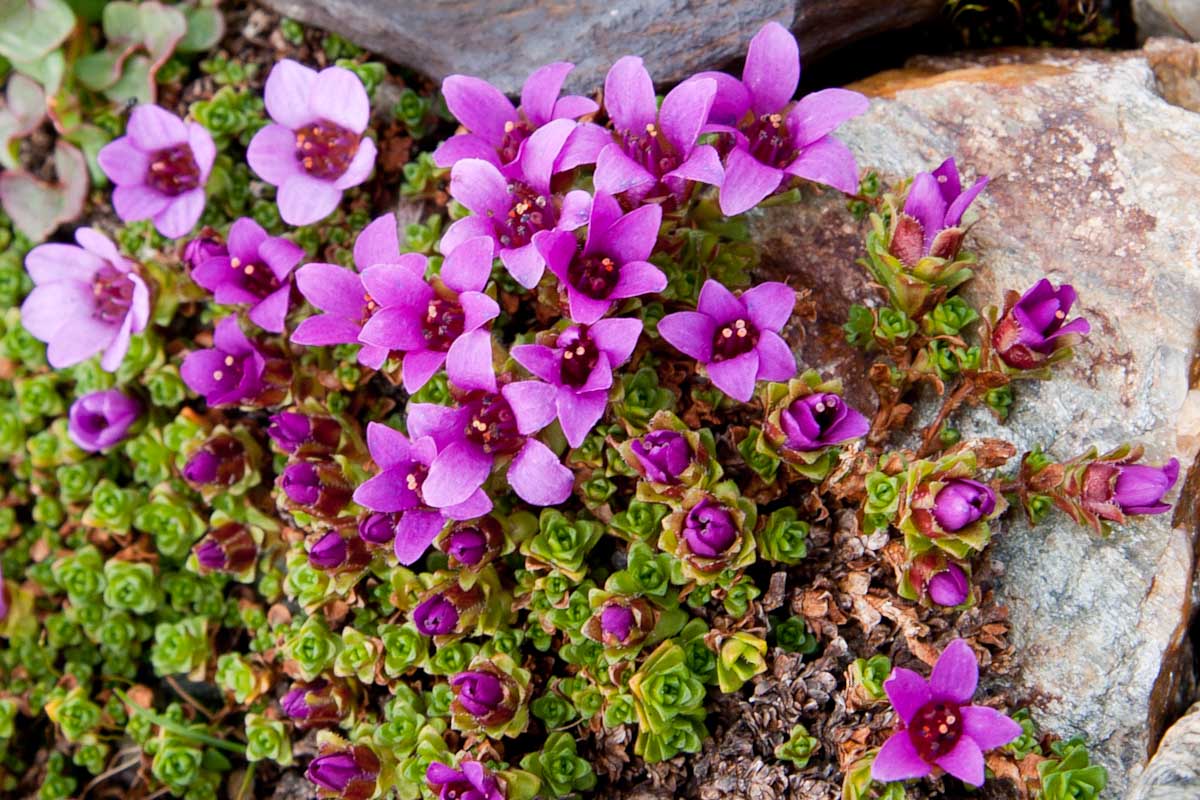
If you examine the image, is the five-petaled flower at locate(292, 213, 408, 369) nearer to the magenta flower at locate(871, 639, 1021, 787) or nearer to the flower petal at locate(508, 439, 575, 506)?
the flower petal at locate(508, 439, 575, 506)

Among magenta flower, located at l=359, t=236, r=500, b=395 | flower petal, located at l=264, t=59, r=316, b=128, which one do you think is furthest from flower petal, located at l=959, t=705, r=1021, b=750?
flower petal, located at l=264, t=59, r=316, b=128

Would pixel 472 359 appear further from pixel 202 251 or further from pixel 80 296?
pixel 80 296

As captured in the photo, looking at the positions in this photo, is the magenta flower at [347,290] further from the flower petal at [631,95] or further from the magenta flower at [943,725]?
the magenta flower at [943,725]

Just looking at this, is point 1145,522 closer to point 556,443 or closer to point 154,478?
point 556,443

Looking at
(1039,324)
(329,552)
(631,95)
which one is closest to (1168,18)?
(1039,324)

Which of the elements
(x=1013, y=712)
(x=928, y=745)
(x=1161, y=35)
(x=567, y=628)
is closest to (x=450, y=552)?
(x=567, y=628)

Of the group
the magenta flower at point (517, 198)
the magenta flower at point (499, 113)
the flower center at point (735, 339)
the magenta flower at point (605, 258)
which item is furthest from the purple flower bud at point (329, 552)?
the flower center at point (735, 339)
